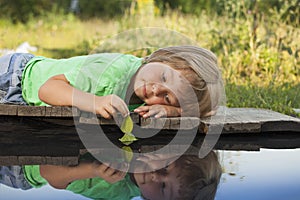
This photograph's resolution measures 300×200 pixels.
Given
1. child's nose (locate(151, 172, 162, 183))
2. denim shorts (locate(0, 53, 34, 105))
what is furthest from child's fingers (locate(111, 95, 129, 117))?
denim shorts (locate(0, 53, 34, 105))

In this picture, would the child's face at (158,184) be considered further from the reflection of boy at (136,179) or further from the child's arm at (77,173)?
the child's arm at (77,173)

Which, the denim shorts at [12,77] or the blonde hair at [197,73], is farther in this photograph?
the denim shorts at [12,77]

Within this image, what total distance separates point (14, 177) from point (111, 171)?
42 cm

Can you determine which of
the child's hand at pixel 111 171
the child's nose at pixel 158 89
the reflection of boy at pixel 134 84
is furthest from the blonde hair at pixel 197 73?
the child's hand at pixel 111 171

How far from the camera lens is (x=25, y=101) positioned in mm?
3539

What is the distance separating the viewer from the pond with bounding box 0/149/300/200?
2.16 metres

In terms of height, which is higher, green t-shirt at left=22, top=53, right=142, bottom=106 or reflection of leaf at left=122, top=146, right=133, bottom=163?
green t-shirt at left=22, top=53, right=142, bottom=106

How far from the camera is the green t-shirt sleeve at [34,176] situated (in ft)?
7.53

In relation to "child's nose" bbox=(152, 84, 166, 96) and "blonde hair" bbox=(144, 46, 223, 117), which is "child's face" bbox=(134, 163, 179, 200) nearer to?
"child's nose" bbox=(152, 84, 166, 96)

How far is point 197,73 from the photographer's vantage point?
3.09m

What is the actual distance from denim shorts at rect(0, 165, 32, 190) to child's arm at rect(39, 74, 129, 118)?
61 centimetres

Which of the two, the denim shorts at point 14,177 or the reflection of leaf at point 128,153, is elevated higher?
the denim shorts at point 14,177

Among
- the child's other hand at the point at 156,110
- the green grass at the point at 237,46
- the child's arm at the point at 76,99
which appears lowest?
the green grass at the point at 237,46

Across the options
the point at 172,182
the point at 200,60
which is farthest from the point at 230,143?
the point at 172,182
